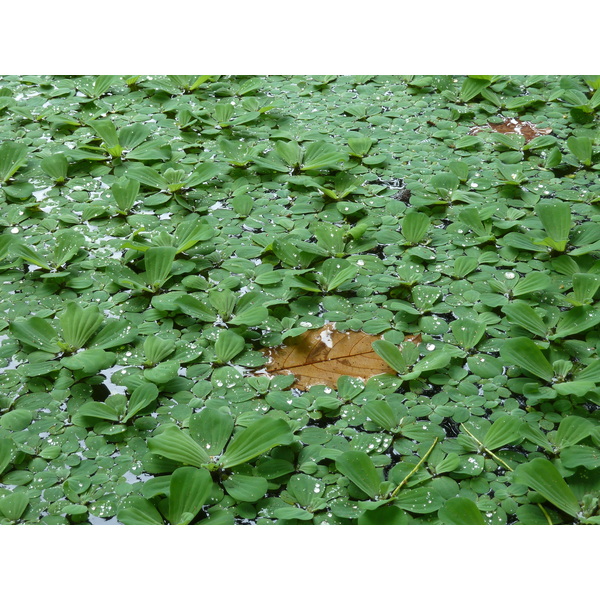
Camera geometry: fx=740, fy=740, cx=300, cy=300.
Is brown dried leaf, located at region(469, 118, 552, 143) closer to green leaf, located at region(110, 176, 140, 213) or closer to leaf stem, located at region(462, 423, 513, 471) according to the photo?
green leaf, located at region(110, 176, 140, 213)

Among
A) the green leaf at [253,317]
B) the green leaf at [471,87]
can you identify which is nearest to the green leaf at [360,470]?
the green leaf at [253,317]

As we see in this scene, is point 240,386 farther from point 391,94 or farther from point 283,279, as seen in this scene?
point 391,94

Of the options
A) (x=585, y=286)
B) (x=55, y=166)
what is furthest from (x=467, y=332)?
(x=55, y=166)

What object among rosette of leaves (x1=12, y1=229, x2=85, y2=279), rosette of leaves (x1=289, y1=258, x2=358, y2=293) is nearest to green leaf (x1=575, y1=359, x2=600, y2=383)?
rosette of leaves (x1=289, y1=258, x2=358, y2=293)

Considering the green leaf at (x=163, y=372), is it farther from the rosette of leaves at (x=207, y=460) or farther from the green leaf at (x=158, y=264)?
the green leaf at (x=158, y=264)

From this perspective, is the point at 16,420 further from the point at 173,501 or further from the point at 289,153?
the point at 289,153
